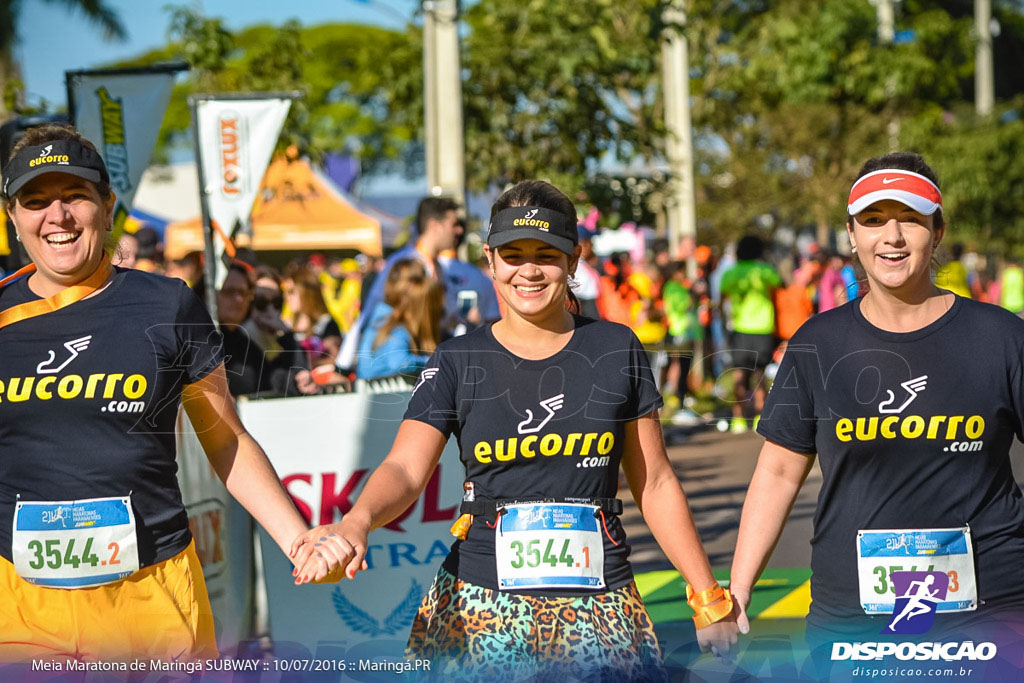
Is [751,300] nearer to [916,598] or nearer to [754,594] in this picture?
[754,594]

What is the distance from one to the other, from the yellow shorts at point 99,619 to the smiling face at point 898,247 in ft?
6.61

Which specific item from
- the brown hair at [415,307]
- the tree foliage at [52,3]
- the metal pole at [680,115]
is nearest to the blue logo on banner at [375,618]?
the brown hair at [415,307]

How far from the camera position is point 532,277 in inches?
143

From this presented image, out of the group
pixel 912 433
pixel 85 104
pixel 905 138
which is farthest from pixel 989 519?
pixel 905 138

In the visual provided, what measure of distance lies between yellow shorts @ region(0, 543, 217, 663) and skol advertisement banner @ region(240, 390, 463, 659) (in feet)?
7.95

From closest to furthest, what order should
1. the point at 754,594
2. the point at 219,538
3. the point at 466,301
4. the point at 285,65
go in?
the point at 219,538 → the point at 754,594 → the point at 466,301 → the point at 285,65

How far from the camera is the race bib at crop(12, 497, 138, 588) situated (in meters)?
3.31

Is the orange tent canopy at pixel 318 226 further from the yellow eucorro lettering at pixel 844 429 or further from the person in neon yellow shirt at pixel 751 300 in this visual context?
the yellow eucorro lettering at pixel 844 429

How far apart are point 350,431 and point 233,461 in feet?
7.89

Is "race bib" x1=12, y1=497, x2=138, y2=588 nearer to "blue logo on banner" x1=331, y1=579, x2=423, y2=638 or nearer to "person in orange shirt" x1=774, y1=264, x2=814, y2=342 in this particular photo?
"blue logo on banner" x1=331, y1=579, x2=423, y2=638

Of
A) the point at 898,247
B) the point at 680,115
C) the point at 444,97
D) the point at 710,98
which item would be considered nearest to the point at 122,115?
the point at 444,97

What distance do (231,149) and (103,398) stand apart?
16.6 feet

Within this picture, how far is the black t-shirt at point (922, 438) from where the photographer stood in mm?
3479

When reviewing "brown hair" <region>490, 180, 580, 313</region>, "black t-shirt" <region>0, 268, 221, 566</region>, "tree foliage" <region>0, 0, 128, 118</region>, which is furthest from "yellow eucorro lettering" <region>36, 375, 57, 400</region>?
"tree foliage" <region>0, 0, 128, 118</region>
